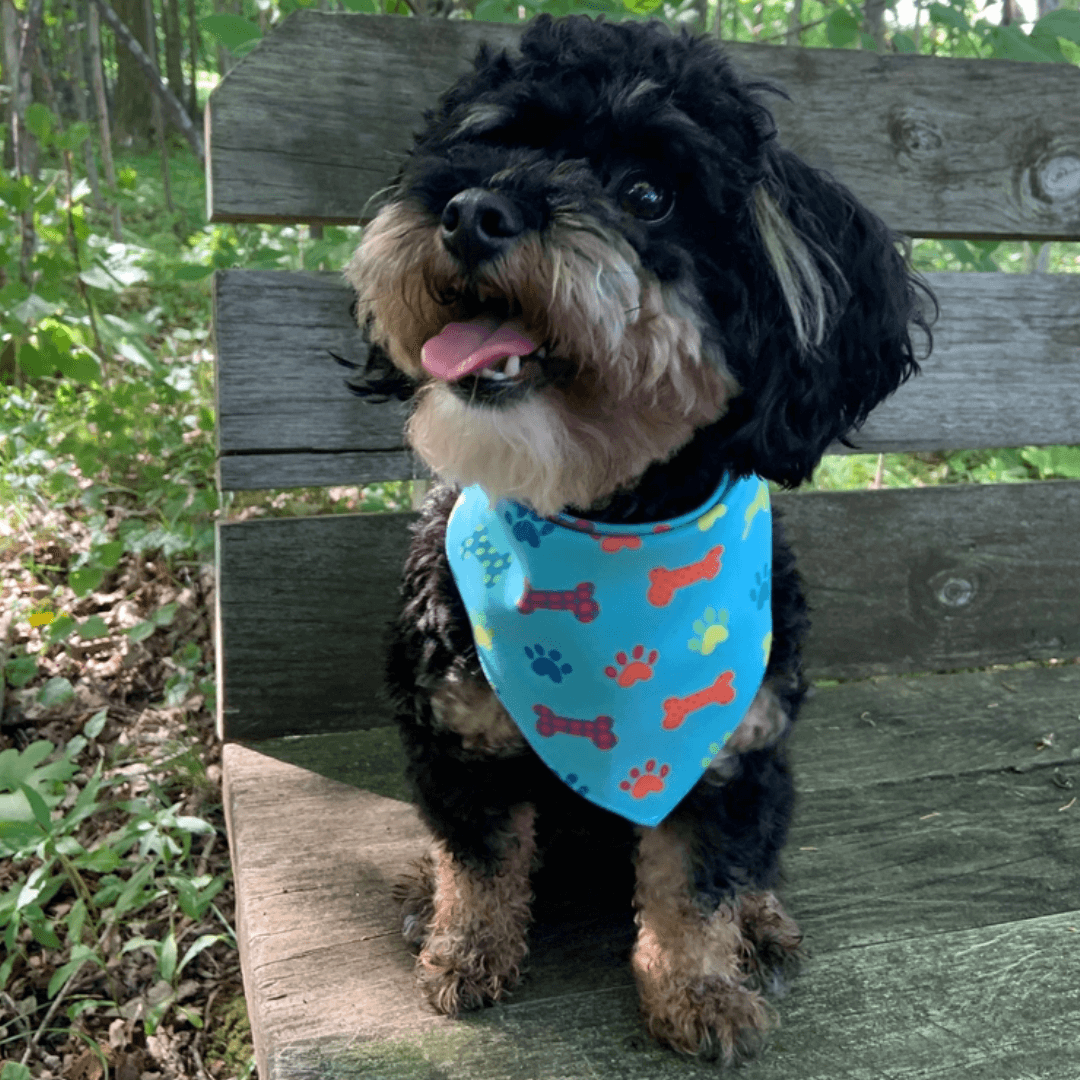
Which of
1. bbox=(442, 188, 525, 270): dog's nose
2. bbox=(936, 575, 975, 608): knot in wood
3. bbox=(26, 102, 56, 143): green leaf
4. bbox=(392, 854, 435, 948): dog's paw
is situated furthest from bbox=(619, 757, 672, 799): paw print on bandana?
A: bbox=(26, 102, 56, 143): green leaf

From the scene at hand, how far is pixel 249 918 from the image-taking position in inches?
67.5

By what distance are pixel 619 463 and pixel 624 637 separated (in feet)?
1.09

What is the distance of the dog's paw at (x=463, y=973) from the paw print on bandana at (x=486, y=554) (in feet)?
1.99

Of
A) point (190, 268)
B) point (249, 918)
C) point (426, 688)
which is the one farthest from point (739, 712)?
point (190, 268)

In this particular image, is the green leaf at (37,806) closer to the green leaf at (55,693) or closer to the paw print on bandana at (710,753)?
the green leaf at (55,693)

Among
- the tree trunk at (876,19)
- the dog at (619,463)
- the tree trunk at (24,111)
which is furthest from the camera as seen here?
the tree trunk at (24,111)

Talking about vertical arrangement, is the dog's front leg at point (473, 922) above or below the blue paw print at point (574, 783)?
below

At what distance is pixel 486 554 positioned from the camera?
1.58 m

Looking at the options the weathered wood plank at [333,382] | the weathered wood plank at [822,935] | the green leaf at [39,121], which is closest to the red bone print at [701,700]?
the weathered wood plank at [822,935]

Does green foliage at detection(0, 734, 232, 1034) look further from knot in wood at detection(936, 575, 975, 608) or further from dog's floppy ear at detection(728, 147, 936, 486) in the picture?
knot in wood at detection(936, 575, 975, 608)

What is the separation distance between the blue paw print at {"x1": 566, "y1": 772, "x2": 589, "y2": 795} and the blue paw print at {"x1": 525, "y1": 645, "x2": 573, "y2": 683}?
0.16 metres

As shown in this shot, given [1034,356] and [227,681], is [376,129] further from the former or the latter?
[1034,356]

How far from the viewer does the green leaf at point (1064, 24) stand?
2.28 m

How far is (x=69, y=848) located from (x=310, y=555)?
30.4 inches
